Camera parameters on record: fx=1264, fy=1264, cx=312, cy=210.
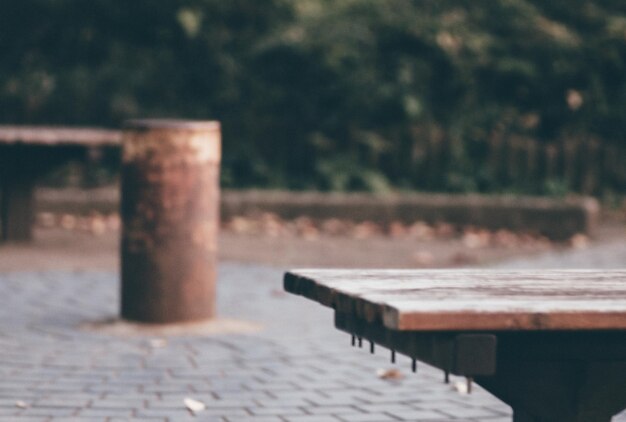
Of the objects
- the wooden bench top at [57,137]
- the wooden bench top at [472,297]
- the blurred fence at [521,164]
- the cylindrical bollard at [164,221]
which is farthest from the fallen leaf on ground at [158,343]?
the blurred fence at [521,164]

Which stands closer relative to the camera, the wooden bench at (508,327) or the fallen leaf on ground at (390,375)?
the wooden bench at (508,327)

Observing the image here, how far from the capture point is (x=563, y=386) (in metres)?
2.65

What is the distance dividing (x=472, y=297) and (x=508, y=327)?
0.18 metres

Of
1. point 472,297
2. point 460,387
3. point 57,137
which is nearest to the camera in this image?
point 472,297

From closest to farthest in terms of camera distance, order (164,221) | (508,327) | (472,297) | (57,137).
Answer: (508,327) → (472,297) → (164,221) → (57,137)

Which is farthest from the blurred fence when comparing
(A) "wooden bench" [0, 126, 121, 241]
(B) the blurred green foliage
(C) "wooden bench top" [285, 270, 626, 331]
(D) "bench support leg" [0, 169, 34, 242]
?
(C) "wooden bench top" [285, 270, 626, 331]

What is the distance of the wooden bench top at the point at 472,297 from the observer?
228 centimetres

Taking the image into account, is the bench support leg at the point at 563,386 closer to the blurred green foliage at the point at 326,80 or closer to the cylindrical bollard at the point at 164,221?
the cylindrical bollard at the point at 164,221

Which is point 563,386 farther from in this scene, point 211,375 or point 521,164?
point 521,164

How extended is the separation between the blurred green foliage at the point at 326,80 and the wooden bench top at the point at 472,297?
929 centimetres

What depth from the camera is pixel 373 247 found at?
32.6ft

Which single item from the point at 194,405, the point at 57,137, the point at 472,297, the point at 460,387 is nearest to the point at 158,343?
the point at 194,405

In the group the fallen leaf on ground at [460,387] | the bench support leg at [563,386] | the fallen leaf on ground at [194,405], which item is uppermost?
the bench support leg at [563,386]

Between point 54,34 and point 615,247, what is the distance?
6196mm
